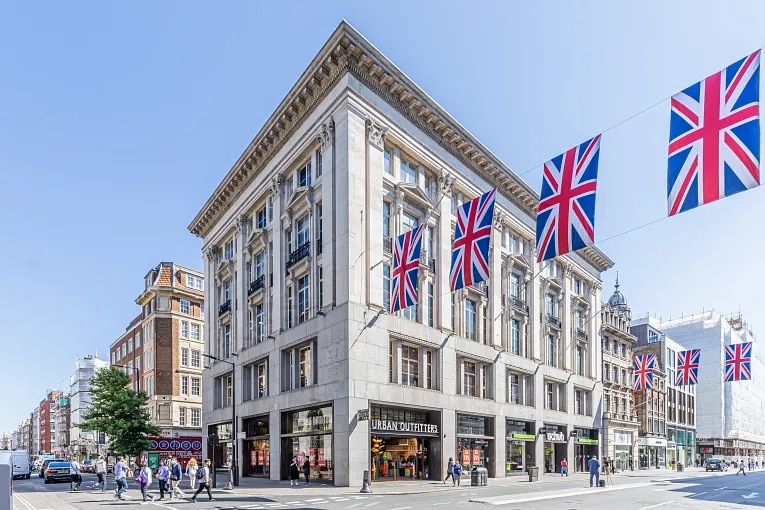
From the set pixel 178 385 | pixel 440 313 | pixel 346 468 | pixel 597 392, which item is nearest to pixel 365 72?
pixel 440 313

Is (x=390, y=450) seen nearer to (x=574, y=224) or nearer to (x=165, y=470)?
(x=165, y=470)

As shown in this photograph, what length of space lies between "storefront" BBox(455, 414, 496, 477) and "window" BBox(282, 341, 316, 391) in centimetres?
1098

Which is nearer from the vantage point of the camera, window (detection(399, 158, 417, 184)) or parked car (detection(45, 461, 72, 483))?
window (detection(399, 158, 417, 184))

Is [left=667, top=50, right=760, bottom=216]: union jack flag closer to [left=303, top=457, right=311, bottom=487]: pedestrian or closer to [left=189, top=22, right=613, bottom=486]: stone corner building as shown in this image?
[left=189, top=22, right=613, bottom=486]: stone corner building

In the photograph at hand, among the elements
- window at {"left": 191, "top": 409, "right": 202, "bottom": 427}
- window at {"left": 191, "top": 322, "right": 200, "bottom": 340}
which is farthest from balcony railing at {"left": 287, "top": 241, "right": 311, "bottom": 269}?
window at {"left": 191, "top": 409, "right": 202, "bottom": 427}

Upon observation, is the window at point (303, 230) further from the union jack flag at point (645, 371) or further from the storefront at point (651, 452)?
the storefront at point (651, 452)

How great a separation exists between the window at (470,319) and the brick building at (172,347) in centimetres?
3827

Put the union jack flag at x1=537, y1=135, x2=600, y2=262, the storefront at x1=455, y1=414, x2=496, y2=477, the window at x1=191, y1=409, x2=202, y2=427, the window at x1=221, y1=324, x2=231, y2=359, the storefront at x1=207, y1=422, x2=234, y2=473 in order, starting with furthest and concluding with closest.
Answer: the window at x1=191, y1=409, x2=202, y2=427
the window at x1=221, y1=324, x2=231, y2=359
the storefront at x1=207, y1=422, x2=234, y2=473
the storefront at x1=455, y1=414, x2=496, y2=477
the union jack flag at x1=537, y1=135, x2=600, y2=262

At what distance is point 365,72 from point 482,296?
19.1 meters

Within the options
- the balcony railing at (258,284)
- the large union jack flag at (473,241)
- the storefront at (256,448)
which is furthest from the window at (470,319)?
the large union jack flag at (473,241)

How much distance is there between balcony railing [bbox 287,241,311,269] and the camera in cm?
3919

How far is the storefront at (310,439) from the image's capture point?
35594 mm

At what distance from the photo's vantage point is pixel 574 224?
68.7 ft

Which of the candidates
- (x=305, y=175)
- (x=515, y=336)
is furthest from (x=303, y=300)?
(x=515, y=336)
